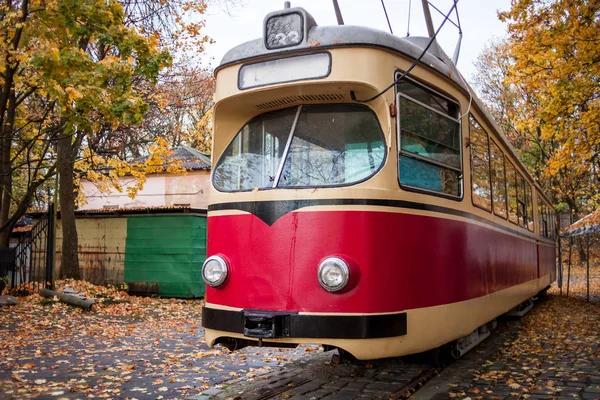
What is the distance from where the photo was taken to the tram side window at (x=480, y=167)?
6237mm

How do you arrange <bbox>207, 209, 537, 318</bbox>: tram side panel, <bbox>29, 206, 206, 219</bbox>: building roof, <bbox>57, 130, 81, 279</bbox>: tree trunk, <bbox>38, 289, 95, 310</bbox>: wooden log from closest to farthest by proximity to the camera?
<bbox>207, 209, 537, 318</bbox>: tram side panel < <bbox>38, 289, 95, 310</bbox>: wooden log < <bbox>57, 130, 81, 279</bbox>: tree trunk < <bbox>29, 206, 206, 219</bbox>: building roof

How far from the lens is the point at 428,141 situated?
5309 millimetres

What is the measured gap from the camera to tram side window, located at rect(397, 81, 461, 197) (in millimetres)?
5031

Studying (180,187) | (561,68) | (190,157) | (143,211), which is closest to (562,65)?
(561,68)

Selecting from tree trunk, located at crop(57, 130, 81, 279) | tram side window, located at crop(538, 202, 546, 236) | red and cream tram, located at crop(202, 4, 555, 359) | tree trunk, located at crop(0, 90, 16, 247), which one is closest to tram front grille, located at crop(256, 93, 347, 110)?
red and cream tram, located at crop(202, 4, 555, 359)

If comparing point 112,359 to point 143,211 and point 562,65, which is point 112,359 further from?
point 562,65

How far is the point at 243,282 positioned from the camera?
4918mm

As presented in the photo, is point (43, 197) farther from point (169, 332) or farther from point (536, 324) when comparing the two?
point (536, 324)

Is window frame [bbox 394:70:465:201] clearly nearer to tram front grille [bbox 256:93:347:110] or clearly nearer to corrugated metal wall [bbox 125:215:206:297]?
tram front grille [bbox 256:93:347:110]

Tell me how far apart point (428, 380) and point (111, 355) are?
167 inches

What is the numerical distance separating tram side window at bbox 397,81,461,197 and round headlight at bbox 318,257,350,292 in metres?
0.96

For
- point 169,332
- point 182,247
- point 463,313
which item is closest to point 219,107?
point 463,313

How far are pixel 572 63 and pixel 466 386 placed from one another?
7562 millimetres

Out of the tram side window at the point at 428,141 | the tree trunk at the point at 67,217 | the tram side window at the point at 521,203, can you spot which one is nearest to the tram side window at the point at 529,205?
the tram side window at the point at 521,203
